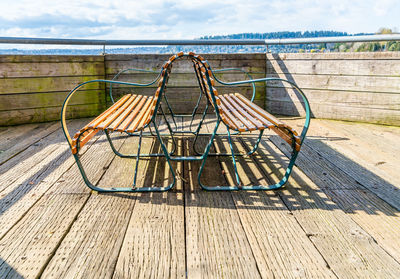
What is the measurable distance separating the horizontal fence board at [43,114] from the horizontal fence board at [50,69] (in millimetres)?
440

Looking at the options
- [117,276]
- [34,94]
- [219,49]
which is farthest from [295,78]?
[117,276]

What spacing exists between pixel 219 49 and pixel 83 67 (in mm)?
1928

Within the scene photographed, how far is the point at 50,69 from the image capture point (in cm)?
399

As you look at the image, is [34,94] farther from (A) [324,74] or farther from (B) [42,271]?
(A) [324,74]

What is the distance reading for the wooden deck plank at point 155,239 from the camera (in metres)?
1.30

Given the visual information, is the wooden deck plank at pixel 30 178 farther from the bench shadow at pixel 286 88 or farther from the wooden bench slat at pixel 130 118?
the bench shadow at pixel 286 88

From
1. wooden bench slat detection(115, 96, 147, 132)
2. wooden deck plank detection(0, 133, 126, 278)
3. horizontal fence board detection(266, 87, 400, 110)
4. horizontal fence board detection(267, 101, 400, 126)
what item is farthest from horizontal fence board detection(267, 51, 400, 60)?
wooden deck plank detection(0, 133, 126, 278)

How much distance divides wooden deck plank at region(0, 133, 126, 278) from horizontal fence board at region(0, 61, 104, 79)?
2186 millimetres

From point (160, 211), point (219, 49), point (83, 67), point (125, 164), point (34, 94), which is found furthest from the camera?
point (219, 49)

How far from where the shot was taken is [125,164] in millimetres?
2559

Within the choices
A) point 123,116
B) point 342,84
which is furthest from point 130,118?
point 342,84

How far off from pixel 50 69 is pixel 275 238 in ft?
11.9

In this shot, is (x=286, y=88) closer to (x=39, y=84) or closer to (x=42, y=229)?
(x=39, y=84)

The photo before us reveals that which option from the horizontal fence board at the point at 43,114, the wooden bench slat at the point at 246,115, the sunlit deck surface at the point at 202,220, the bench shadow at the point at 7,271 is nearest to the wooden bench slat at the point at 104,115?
the sunlit deck surface at the point at 202,220
